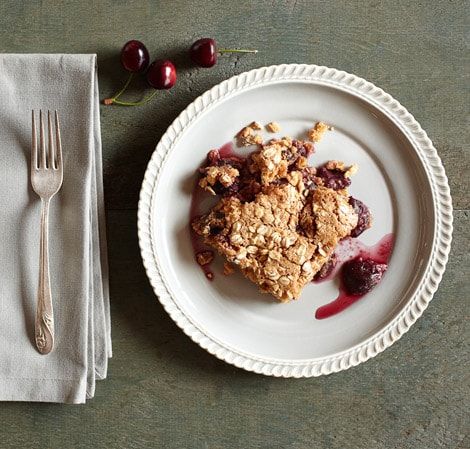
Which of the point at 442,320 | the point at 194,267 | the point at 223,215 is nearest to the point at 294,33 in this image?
the point at 223,215

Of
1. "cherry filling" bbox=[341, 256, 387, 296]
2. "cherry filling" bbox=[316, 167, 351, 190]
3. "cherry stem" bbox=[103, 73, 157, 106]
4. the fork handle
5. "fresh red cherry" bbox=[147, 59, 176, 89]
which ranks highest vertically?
"fresh red cherry" bbox=[147, 59, 176, 89]

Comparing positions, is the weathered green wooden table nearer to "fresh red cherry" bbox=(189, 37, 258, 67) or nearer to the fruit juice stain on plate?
"fresh red cherry" bbox=(189, 37, 258, 67)

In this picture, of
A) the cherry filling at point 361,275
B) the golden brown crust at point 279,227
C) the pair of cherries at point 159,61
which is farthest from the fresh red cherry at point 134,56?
the cherry filling at point 361,275

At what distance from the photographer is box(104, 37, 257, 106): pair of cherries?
156 cm

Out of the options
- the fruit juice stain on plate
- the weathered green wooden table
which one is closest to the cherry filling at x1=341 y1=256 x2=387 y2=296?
the fruit juice stain on plate

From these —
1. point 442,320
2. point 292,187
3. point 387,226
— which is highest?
point 292,187

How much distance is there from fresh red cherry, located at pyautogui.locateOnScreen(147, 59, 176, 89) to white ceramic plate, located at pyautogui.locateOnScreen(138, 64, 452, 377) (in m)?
0.11

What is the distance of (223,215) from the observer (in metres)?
1.53

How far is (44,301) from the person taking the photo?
1562 millimetres

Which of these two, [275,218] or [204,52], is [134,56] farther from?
[275,218]

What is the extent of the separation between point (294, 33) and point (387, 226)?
674mm

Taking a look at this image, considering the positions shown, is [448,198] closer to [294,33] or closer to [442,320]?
[442,320]

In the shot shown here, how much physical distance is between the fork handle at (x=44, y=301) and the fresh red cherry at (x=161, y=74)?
18.6 inches

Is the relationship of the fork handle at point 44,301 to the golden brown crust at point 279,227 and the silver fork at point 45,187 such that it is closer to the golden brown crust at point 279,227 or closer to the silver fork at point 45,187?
the silver fork at point 45,187
